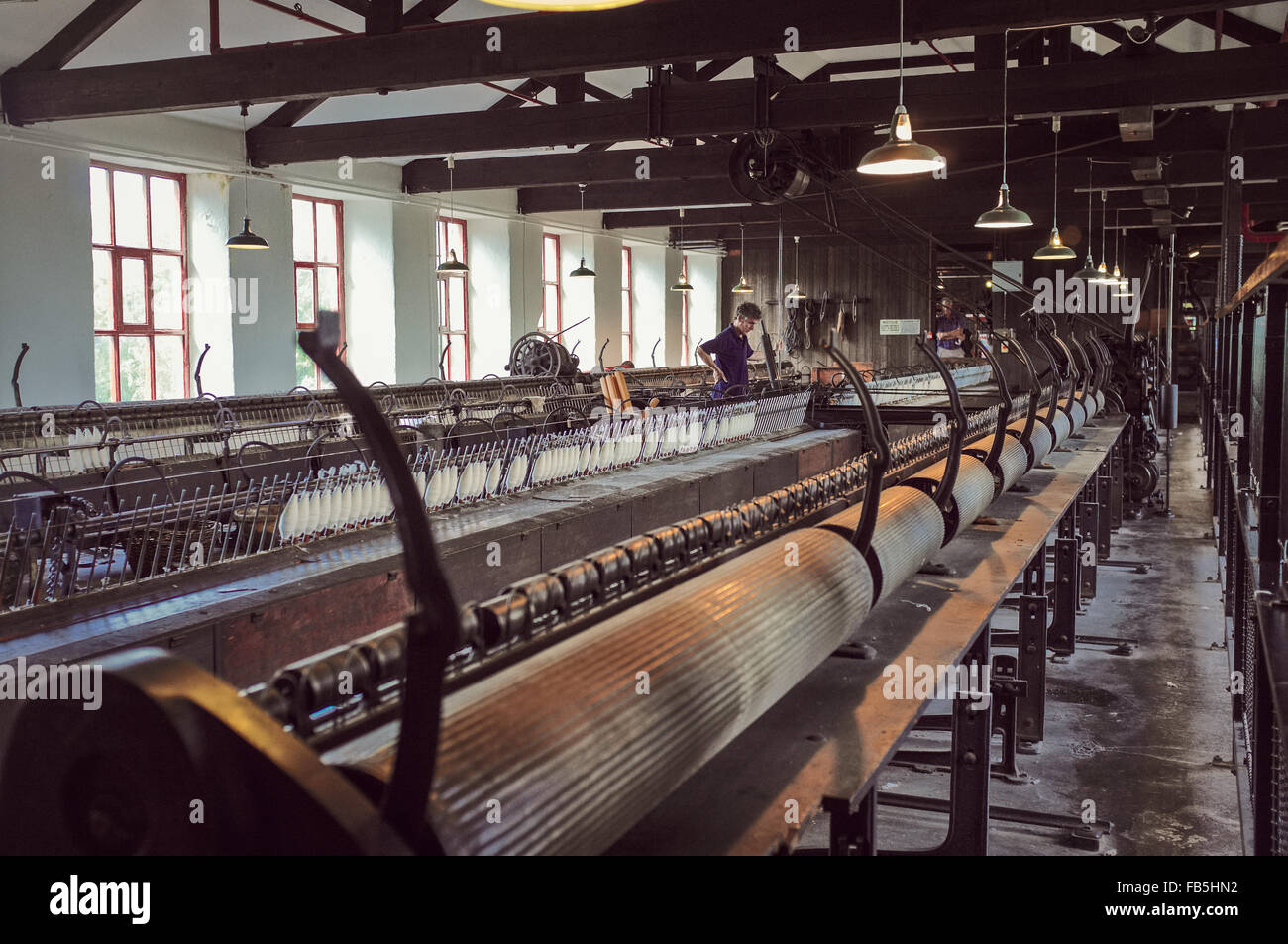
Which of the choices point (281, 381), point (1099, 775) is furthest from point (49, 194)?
point (1099, 775)

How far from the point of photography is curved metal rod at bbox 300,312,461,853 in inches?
35.8

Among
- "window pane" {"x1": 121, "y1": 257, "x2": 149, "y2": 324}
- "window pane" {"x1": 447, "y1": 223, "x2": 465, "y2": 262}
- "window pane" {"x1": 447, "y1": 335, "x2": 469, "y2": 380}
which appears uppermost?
"window pane" {"x1": 447, "y1": 223, "x2": 465, "y2": 262}

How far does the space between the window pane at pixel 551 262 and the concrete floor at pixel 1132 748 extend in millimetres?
10798

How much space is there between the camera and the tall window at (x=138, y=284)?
31.7 ft

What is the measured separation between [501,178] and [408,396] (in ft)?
12.2

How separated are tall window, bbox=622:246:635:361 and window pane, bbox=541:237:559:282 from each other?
2.21m

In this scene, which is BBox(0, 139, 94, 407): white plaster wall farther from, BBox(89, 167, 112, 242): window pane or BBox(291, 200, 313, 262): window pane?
BBox(291, 200, 313, 262): window pane

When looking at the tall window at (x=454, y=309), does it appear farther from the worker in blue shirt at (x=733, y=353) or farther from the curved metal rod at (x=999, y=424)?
the curved metal rod at (x=999, y=424)

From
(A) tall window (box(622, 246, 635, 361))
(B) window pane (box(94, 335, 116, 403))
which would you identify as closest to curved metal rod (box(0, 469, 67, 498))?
(B) window pane (box(94, 335, 116, 403))

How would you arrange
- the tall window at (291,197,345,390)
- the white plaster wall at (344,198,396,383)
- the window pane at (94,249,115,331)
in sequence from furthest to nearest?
1. the white plaster wall at (344,198,396,383)
2. the tall window at (291,197,345,390)
3. the window pane at (94,249,115,331)
